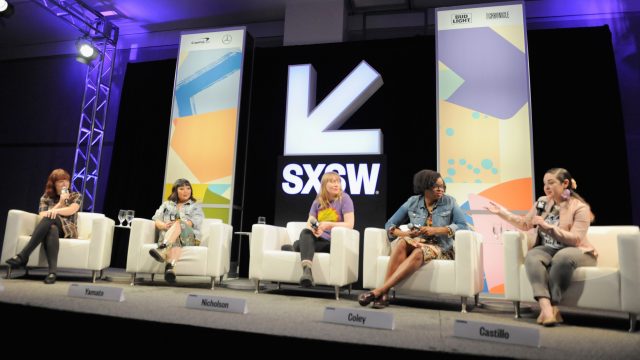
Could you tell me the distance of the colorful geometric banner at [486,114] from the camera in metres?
4.25

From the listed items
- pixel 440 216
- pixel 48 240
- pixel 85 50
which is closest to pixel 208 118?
pixel 48 240

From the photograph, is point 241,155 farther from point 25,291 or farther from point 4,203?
point 4,203

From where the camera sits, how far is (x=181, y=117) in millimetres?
5434

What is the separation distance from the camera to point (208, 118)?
→ 5.36 meters

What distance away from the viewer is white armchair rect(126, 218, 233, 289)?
3.74 m

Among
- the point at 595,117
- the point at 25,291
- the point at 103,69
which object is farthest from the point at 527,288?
the point at 103,69

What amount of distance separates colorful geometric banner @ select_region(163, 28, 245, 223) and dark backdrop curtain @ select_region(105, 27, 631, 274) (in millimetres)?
285

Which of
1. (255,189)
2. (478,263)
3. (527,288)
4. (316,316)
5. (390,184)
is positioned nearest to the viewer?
(316,316)

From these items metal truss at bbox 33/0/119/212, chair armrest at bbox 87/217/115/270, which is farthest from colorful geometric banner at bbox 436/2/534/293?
metal truss at bbox 33/0/119/212

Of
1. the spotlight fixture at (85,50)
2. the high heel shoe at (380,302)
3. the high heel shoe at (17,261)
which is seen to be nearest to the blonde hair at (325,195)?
the high heel shoe at (380,302)

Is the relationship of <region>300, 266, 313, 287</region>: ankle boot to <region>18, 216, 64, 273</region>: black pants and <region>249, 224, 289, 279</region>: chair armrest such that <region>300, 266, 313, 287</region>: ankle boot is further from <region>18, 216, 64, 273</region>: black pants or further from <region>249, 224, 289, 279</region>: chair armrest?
<region>18, 216, 64, 273</region>: black pants

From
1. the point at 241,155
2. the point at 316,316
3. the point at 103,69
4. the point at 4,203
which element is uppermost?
the point at 103,69

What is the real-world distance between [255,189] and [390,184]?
64.6 inches

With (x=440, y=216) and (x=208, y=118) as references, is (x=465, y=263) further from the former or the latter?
(x=208, y=118)
